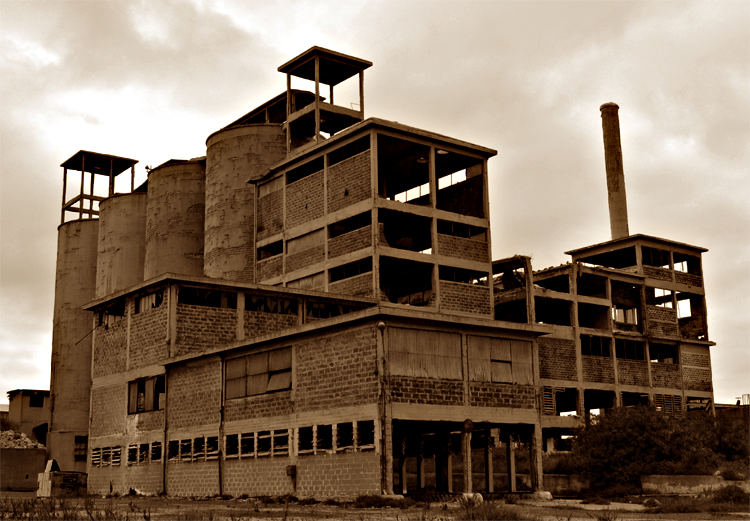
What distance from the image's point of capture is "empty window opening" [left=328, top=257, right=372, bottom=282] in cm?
4578

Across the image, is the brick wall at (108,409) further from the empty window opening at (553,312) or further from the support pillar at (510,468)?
the empty window opening at (553,312)

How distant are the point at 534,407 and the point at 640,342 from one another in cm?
2914

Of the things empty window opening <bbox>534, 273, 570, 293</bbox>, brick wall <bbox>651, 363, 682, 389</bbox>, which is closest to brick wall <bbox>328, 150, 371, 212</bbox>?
empty window opening <bbox>534, 273, 570, 293</bbox>

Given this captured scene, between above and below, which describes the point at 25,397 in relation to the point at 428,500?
above

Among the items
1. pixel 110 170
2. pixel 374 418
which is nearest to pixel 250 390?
pixel 374 418

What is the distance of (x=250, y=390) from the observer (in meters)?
32.7

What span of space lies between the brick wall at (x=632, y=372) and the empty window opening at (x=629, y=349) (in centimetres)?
80

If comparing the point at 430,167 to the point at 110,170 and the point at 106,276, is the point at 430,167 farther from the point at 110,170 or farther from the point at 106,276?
the point at 110,170

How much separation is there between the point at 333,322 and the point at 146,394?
13002 mm

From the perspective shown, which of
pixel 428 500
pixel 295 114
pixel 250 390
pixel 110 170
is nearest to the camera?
pixel 428 500

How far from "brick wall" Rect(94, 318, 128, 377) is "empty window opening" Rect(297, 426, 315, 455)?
13118 millimetres

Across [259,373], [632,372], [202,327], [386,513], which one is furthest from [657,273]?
[386,513]

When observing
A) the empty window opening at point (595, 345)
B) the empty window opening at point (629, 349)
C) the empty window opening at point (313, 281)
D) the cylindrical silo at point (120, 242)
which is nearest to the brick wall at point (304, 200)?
the empty window opening at point (313, 281)

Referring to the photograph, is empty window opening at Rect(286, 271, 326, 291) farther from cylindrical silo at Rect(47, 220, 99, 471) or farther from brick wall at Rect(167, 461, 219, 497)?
cylindrical silo at Rect(47, 220, 99, 471)
